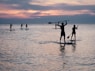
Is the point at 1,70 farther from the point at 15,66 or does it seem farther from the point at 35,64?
the point at 35,64

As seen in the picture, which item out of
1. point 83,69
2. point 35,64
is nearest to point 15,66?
point 35,64

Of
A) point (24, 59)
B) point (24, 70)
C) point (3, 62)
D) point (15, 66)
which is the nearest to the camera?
point (24, 70)

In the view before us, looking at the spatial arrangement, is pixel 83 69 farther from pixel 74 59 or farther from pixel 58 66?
pixel 74 59

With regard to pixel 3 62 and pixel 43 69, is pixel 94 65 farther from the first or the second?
pixel 3 62

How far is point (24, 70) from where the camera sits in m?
15.3

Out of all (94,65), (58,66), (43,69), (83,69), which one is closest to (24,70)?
(43,69)

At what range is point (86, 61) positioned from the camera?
18562mm

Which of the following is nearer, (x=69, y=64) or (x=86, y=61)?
(x=69, y=64)

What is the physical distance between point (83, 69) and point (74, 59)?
145 inches

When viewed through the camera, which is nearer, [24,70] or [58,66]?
[24,70]

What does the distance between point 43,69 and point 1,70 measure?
237cm

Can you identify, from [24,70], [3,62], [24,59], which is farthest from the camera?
[24,59]

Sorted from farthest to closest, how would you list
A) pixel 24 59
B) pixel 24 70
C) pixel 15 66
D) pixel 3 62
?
pixel 24 59 → pixel 3 62 → pixel 15 66 → pixel 24 70

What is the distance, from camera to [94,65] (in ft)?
55.6
